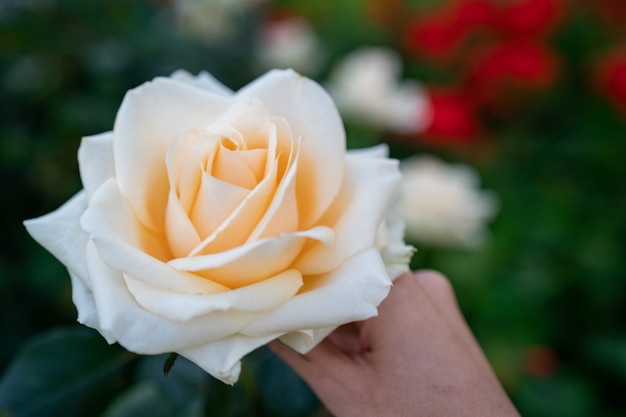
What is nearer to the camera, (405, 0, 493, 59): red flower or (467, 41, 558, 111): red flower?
(467, 41, 558, 111): red flower

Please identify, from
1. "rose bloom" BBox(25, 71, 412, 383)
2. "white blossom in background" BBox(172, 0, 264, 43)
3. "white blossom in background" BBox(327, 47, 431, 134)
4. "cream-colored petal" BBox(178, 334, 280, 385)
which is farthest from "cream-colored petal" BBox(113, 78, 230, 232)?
"white blossom in background" BBox(172, 0, 264, 43)

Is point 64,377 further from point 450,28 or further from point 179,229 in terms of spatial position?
point 450,28

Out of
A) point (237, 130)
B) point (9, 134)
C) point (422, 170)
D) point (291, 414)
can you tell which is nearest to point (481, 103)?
point (422, 170)

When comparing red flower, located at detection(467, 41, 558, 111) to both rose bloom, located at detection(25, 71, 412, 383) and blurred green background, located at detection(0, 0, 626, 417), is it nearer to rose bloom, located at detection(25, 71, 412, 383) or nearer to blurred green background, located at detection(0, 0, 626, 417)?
blurred green background, located at detection(0, 0, 626, 417)

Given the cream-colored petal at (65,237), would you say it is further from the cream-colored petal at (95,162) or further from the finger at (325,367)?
the finger at (325,367)

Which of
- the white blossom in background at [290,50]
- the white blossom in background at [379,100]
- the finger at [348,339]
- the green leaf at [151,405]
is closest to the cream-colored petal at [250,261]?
the finger at [348,339]

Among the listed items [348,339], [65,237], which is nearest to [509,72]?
[348,339]

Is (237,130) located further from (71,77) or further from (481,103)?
(481,103)
